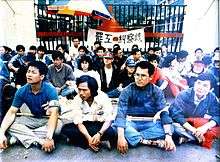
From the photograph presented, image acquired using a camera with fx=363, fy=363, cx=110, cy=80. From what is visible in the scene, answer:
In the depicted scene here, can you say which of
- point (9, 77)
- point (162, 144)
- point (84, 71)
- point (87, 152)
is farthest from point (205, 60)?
point (9, 77)

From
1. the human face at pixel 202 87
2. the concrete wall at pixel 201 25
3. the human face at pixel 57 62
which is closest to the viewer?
the concrete wall at pixel 201 25

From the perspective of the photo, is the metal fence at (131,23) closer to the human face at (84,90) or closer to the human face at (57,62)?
the human face at (57,62)

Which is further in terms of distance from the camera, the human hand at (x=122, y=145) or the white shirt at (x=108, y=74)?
the white shirt at (x=108, y=74)

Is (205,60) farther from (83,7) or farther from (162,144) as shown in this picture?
(83,7)

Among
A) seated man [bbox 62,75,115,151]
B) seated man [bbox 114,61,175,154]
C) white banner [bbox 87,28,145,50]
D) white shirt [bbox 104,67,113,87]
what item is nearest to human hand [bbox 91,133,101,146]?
seated man [bbox 62,75,115,151]

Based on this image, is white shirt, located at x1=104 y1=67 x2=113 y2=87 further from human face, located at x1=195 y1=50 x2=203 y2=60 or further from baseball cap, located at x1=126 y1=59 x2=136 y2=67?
human face, located at x1=195 y1=50 x2=203 y2=60

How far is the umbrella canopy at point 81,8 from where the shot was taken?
7.82 feet

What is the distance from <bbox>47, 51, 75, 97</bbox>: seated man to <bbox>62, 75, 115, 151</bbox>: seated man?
12 cm

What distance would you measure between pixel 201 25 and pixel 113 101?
776mm

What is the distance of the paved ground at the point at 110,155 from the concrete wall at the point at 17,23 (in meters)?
0.71

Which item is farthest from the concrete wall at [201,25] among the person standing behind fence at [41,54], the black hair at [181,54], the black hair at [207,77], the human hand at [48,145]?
the human hand at [48,145]

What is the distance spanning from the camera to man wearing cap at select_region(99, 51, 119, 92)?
256 cm

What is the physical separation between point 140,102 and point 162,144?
315 mm

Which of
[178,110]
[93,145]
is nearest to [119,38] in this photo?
[178,110]
